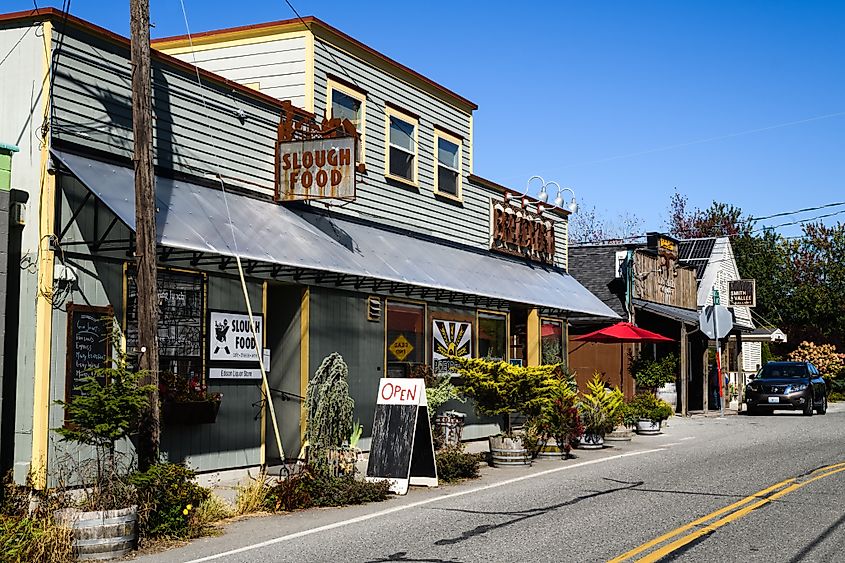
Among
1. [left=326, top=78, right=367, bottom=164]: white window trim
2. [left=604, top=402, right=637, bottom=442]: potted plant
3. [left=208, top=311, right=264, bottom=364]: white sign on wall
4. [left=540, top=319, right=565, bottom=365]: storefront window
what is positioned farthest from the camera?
[left=540, top=319, right=565, bottom=365]: storefront window

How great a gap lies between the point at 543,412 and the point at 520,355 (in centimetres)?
769

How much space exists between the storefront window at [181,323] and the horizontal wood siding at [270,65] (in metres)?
4.52

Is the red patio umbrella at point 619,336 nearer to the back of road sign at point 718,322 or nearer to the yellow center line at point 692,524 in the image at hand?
the back of road sign at point 718,322

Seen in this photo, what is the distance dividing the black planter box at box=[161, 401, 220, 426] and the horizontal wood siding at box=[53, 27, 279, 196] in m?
3.22

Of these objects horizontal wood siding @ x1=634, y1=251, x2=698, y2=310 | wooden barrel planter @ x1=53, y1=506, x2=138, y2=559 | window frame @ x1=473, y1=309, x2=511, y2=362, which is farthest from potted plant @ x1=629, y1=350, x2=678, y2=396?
wooden barrel planter @ x1=53, y1=506, x2=138, y2=559

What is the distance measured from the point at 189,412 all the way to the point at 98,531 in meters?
4.30

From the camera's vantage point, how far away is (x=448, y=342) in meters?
20.4

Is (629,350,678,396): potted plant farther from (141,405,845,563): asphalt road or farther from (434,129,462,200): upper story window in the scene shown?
(141,405,845,563): asphalt road

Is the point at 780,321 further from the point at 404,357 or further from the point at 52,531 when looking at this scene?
the point at 52,531

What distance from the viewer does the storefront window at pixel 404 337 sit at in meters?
18.5

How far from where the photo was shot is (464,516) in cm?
1112

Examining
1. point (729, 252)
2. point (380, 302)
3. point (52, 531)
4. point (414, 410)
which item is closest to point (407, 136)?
point (380, 302)

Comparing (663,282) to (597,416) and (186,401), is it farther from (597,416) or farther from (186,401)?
(186,401)

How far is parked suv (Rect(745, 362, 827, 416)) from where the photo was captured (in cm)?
3012
